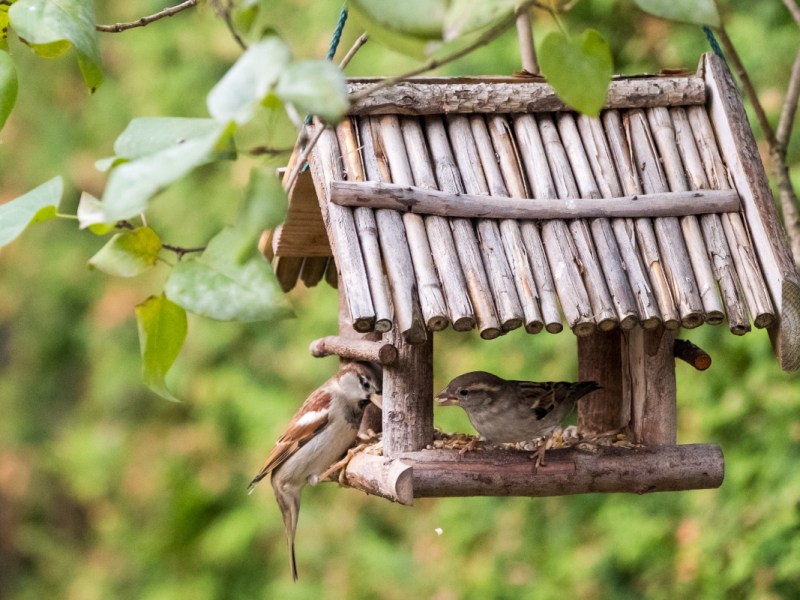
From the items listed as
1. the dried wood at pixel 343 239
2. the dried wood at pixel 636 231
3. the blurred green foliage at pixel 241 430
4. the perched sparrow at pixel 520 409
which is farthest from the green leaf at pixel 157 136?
the blurred green foliage at pixel 241 430

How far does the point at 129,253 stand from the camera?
1.42 m

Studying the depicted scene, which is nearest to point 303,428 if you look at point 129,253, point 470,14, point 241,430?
point 129,253

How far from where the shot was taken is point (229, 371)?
691 cm

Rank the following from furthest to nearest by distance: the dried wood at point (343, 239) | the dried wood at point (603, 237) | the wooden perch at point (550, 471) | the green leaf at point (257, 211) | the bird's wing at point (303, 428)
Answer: the bird's wing at point (303, 428), the wooden perch at point (550, 471), the dried wood at point (603, 237), the dried wood at point (343, 239), the green leaf at point (257, 211)

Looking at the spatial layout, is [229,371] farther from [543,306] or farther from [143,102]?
[543,306]

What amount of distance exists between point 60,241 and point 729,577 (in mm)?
6276

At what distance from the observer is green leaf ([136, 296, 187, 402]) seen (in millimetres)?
1314

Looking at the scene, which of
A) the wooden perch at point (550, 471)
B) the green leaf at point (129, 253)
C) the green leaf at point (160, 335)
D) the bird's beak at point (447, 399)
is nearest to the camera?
the green leaf at point (160, 335)

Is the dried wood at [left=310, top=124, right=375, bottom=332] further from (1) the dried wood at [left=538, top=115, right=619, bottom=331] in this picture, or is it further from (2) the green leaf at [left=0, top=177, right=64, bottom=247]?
(2) the green leaf at [left=0, top=177, right=64, bottom=247]

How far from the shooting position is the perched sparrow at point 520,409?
2604 millimetres

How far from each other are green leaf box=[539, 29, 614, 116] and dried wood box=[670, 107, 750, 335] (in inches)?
41.5

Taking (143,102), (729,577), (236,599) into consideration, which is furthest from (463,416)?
(143,102)

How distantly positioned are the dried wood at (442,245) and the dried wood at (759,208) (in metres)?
0.65

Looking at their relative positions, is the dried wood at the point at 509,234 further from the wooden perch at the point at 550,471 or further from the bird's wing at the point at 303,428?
the bird's wing at the point at 303,428
